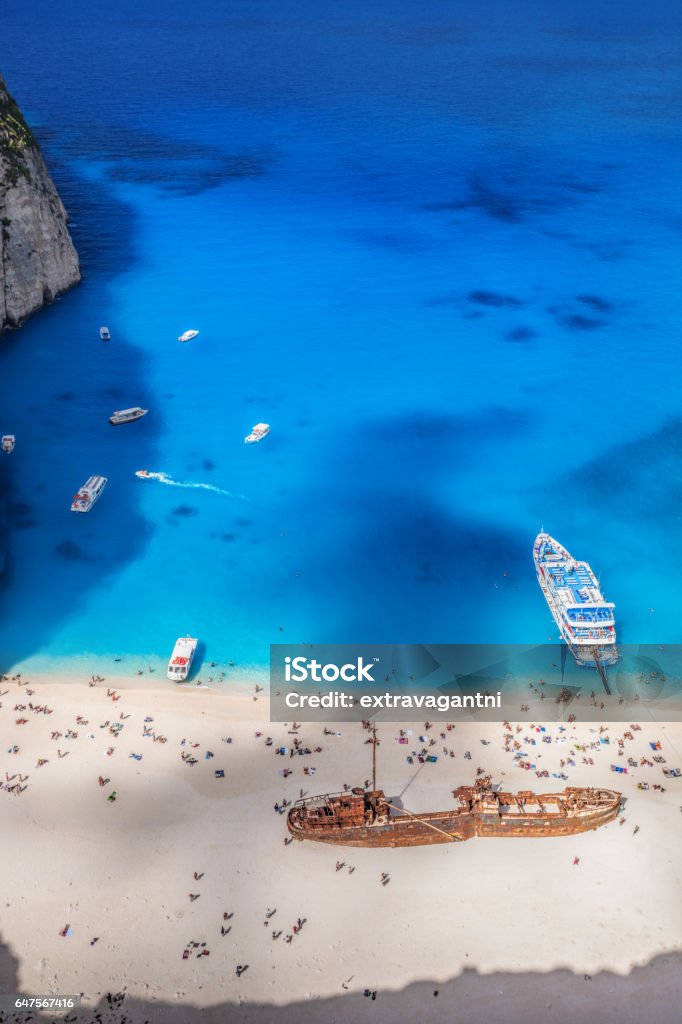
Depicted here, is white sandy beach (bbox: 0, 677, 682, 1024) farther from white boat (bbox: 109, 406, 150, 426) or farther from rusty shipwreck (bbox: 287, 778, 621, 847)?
white boat (bbox: 109, 406, 150, 426)

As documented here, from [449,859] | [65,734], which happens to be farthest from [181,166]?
[449,859]

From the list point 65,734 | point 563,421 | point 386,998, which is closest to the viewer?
point 386,998

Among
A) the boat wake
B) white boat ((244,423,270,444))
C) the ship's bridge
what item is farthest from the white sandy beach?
white boat ((244,423,270,444))

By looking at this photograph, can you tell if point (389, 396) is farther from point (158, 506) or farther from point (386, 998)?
point (386, 998)

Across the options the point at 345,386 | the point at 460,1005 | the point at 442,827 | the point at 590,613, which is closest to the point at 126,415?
the point at 345,386

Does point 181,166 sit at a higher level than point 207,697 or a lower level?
higher

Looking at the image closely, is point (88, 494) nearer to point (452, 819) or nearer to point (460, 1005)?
point (452, 819)
